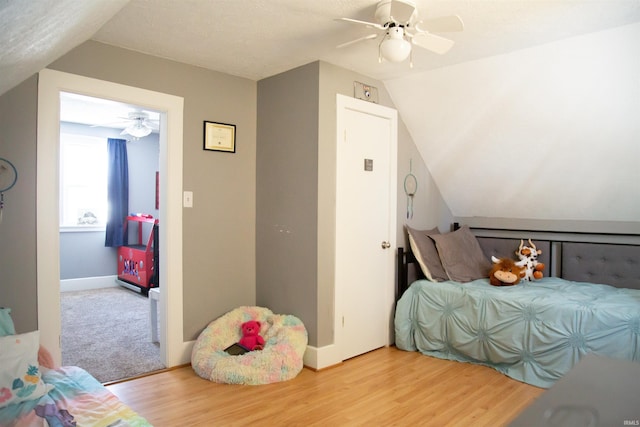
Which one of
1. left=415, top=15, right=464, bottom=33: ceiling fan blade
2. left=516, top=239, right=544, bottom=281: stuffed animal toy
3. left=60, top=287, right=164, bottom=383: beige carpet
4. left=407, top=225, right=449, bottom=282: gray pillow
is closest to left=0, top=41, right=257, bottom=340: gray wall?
left=60, top=287, right=164, bottom=383: beige carpet

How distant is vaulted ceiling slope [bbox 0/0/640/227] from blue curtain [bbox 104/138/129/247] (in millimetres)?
3757

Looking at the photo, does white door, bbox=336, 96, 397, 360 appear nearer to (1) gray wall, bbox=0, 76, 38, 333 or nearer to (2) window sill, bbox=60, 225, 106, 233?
(1) gray wall, bbox=0, 76, 38, 333

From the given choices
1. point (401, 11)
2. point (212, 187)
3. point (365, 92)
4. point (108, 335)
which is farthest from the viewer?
point (108, 335)

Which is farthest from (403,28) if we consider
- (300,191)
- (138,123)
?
(138,123)

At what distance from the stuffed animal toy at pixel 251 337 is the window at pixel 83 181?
13.8 ft

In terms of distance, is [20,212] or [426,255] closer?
[20,212]

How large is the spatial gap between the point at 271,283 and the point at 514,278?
2083mm

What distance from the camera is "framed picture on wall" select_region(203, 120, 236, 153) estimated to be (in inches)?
134

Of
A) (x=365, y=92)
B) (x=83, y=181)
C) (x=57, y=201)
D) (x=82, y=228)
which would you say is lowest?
(x=82, y=228)

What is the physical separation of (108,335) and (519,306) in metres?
3.63

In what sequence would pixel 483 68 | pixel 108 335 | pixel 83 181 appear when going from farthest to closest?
pixel 83 181 → pixel 108 335 → pixel 483 68

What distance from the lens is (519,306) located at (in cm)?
311

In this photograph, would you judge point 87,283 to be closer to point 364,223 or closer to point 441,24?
point 364,223

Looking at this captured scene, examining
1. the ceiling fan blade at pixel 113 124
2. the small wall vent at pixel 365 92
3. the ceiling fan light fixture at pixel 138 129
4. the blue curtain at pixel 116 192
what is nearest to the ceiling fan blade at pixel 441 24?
the small wall vent at pixel 365 92
